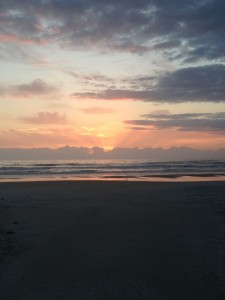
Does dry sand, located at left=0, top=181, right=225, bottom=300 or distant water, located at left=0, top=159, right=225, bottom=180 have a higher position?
distant water, located at left=0, top=159, right=225, bottom=180

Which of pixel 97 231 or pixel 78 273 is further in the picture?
pixel 97 231

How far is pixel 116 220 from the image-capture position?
37.0 ft

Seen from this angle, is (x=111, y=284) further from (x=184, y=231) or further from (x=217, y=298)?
(x=184, y=231)

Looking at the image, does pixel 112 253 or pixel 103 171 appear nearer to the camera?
pixel 112 253

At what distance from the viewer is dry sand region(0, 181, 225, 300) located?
568 centimetres

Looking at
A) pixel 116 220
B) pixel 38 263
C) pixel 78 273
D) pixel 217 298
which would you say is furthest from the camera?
pixel 116 220

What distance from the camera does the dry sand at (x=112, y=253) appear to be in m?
5.68

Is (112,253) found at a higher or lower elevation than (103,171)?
lower

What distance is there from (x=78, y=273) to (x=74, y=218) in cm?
543

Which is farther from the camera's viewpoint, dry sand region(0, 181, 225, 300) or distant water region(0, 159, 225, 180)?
distant water region(0, 159, 225, 180)

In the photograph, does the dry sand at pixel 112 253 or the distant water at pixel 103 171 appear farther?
the distant water at pixel 103 171

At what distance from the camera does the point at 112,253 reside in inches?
298

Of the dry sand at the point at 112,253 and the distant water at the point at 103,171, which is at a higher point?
the distant water at the point at 103,171

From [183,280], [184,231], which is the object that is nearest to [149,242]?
[184,231]
